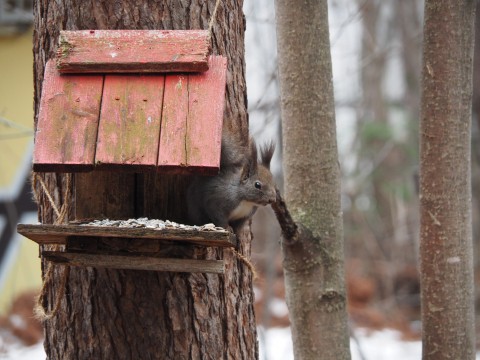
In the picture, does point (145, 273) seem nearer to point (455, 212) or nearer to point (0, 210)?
point (455, 212)

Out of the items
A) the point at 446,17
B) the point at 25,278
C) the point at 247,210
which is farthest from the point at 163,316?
the point at 25,278

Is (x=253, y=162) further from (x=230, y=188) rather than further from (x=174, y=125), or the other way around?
(x=174, y=125)

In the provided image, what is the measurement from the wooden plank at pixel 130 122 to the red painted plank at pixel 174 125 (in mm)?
14

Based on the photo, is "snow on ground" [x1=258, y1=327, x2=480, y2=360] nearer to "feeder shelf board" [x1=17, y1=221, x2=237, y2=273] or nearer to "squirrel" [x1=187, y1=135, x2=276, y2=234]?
"squirrel" [x1=187, y1=135, x2=276, y2=234]

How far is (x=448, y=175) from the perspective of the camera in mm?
1982

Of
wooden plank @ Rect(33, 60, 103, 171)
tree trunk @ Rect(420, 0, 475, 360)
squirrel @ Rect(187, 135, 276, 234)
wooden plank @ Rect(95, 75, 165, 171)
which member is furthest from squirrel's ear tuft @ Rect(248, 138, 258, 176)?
tree trunk @ Rect(420, 0, 475, 360)

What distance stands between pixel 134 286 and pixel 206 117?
469mm

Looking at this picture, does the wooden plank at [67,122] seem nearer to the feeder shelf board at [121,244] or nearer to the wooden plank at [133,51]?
the wooden plank at [133,51]

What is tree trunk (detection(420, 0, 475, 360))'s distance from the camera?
197 cm

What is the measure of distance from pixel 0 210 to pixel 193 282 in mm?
3753

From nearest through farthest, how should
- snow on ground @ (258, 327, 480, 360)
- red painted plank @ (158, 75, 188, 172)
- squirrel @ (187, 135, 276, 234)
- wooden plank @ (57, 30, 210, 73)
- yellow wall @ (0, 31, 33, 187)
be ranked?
red painted plank @ (158, 75, 188, 172) → wooden plank @ (57, 30, 210, 73) → squirrel @ (187, 135, 276, 234) → snow on ground @ (258, 327, 480, 360) → yellow wall @ (0, 31, 33, 187)

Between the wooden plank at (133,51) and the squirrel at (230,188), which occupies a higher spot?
the wooden plank at (133,51)

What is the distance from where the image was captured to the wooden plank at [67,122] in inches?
61.4

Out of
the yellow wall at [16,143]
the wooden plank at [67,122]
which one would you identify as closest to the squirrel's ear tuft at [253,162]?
the wooden plank at [67,122]
